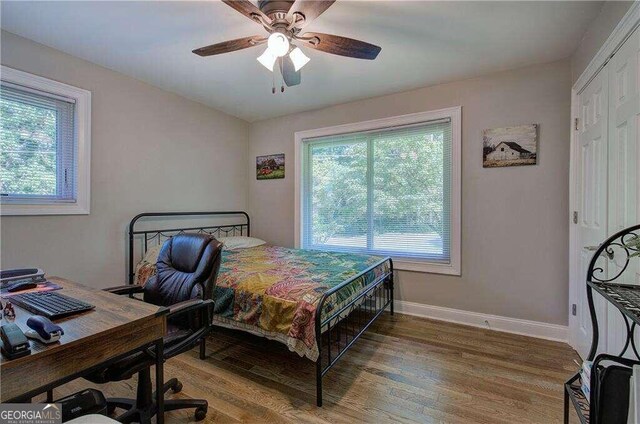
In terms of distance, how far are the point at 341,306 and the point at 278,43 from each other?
5.71ft

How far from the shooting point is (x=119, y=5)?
6.12 ft

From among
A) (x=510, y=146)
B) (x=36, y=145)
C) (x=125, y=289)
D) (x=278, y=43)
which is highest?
(x=278, y=43)

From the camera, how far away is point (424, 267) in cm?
310

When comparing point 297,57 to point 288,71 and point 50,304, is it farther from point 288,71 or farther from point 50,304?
point 50,304

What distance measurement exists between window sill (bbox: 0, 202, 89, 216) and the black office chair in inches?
45.1

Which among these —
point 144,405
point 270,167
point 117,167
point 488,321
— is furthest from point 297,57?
point 488,321

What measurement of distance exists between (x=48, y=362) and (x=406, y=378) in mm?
1972

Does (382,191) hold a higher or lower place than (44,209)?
higher

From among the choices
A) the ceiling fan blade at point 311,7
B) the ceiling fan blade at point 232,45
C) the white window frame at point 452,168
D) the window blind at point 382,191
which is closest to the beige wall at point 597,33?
the white window frame at point 452,168

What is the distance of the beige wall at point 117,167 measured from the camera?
7.44 ft

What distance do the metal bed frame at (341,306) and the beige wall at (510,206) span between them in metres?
0.38

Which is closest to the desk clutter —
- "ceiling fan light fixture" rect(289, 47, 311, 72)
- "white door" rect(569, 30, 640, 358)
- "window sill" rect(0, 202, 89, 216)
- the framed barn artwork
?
"window sill" rect(0, 202, 89, 216)

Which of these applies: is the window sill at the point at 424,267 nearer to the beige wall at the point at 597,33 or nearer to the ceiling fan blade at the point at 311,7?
the beige wall at the point at 597,33

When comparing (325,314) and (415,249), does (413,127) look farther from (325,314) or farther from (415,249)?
(325,314)
